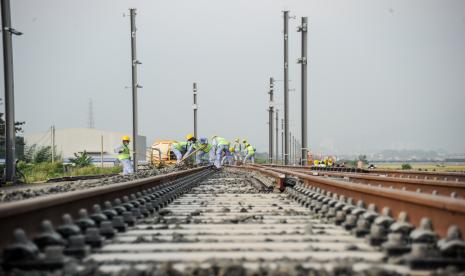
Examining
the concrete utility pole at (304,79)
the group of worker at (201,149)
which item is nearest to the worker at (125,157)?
the group of worker at (201,149)

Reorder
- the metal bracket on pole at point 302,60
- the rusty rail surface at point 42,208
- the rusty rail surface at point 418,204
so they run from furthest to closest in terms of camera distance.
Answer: the metal bracket on pole at point 302,60 → the rusty rail surface at point 418,204 → the rusty rail surface at point 42,208

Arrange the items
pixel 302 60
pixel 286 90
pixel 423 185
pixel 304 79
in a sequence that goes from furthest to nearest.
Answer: pixel 286 90 < pixel 302 60 < pixel 304 79 < pixel 423 185

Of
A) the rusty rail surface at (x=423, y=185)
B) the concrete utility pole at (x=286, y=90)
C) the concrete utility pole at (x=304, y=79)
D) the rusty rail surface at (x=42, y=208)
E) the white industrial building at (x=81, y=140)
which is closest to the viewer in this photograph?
the rusty rail surface at (x=42, y=208)

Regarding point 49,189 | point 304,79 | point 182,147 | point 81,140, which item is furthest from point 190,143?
point 81,140

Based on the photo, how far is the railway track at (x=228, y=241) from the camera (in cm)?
379

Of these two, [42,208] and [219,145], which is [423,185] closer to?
[42,208]

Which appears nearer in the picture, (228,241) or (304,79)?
(228,241)

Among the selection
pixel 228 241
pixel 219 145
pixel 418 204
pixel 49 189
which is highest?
pixel 219 145

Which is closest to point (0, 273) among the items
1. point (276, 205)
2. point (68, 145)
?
point (276, 205)

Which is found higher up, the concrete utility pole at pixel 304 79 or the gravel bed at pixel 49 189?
the concrete utility pole at pixel 304 79

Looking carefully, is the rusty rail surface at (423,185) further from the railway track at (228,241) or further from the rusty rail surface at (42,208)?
the rusty rail surface at (42,208)

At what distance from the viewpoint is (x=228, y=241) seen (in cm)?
509

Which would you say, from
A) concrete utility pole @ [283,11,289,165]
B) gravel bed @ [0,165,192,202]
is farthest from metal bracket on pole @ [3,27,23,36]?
concrete utility pole @ [283,11,289,165]

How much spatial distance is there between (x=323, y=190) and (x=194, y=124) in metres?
42.6
